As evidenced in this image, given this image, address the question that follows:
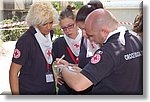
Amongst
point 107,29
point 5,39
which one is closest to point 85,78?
point 107,29

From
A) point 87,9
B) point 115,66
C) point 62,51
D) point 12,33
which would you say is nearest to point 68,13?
point 87,9

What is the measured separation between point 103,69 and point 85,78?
3.6 inches

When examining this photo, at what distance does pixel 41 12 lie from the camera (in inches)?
57.4

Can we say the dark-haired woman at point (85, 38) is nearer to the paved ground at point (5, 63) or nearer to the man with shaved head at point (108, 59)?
the man with shaved head at point (108, 59)

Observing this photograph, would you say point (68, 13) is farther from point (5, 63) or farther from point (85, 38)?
point (5, 63)

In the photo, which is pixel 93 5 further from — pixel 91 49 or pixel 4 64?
pixel 4 64

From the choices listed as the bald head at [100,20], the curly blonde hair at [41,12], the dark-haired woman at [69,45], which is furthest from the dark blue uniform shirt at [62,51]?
the bald head at [100,20]

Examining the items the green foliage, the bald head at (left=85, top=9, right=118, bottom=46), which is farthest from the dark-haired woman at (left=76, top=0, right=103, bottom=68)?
the green foliage

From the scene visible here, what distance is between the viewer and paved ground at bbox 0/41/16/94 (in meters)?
1.48

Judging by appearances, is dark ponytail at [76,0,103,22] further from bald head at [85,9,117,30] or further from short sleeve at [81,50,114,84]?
short sleeve at [81,50,114,84]

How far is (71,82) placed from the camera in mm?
1286

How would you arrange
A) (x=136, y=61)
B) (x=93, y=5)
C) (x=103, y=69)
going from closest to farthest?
(x=103, y=69)
(x=136, y=61)
(x=93, y=5)

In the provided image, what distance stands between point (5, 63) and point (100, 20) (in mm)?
→ 608

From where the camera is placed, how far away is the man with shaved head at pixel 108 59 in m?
1.21
